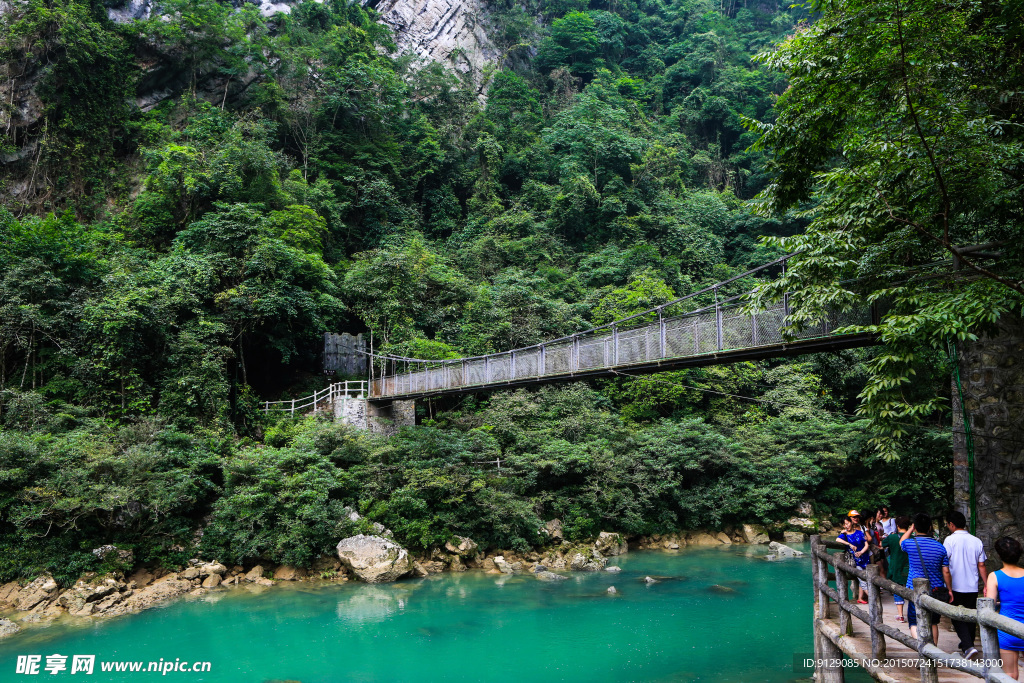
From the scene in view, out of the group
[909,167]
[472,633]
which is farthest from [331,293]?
[909,167]

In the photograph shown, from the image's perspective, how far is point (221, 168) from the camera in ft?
48.3

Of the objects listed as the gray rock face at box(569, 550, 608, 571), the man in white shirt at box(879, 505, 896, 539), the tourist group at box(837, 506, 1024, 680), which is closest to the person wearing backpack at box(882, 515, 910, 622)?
the tourist group at box(837, 506, 1024, 680)

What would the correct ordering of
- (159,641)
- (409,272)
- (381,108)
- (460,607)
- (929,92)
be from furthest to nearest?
(381,108) → (409,272) → (460,607) → (159,641) → (929,92)

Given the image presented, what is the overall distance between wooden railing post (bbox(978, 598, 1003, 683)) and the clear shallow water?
15.5 ft

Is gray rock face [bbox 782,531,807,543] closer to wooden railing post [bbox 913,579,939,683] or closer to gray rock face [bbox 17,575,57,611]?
wooden railing post [bbox 913,579,939,683]

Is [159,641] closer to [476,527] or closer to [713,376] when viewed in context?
[476,527]

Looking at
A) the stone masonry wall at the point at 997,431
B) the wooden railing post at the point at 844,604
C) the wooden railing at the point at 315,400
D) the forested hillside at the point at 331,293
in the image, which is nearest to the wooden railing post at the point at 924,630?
the wooden railing post at the point at 844,604

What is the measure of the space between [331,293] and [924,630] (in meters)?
15.0

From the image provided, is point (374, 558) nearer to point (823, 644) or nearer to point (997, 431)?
point (823, 644)

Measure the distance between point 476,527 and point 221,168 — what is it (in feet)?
35.4

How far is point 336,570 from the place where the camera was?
10.7 meters

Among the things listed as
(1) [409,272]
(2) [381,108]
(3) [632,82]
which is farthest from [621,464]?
(3) [632,82]

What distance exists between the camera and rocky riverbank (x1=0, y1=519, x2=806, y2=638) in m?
8.79

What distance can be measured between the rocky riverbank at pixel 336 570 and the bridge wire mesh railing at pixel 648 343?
3251 millimetres
